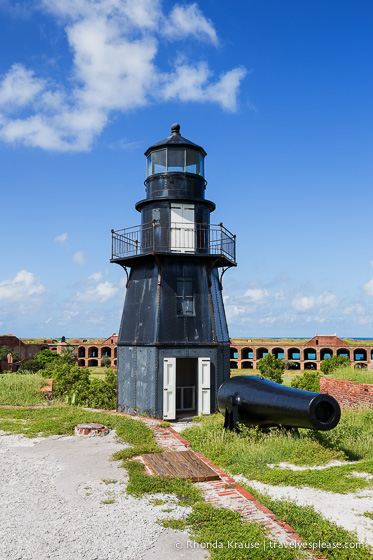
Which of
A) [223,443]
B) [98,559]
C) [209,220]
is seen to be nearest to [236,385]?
[223,443]

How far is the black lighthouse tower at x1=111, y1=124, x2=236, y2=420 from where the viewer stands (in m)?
16.2

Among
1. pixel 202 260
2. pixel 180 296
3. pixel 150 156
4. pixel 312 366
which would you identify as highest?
pixel 150 156

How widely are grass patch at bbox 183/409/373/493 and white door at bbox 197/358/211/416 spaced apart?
3.49m

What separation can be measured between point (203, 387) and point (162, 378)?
5.31ft

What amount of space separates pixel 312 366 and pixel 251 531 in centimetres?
6177

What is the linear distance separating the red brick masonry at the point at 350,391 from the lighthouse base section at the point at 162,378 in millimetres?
4766

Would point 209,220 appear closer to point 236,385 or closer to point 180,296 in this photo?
point 180,296

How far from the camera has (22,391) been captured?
19.0 meters

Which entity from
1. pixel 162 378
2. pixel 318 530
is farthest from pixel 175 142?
pixel 318 530

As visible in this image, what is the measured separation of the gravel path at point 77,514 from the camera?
5466mm

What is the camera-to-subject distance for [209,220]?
60.6 feet

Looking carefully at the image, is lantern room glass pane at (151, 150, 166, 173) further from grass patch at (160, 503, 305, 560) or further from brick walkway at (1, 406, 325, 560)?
grass patch at (160, 503, 305, 560)

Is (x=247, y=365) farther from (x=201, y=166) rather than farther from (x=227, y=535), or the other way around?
(x=227, y=535)

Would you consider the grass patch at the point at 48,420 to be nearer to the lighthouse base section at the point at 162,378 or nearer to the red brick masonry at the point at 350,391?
the lighthouse base section at the point at 162,378
